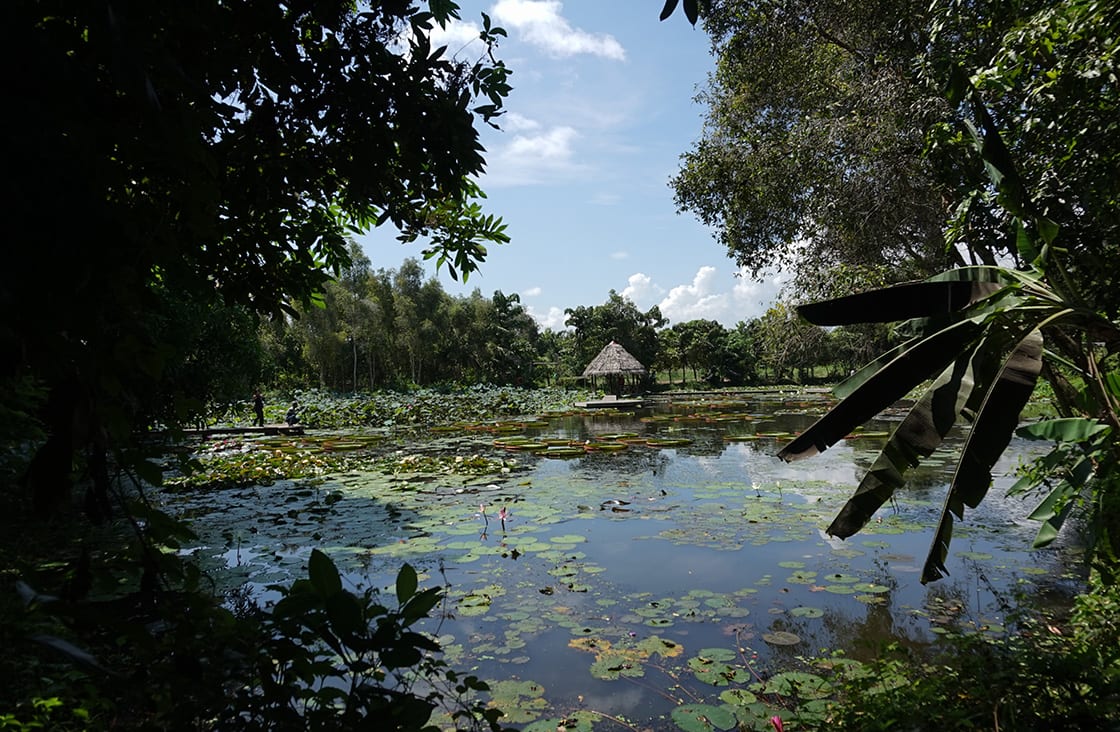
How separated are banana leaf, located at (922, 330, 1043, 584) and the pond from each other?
1157 mm

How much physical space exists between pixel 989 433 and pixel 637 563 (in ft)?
10.9

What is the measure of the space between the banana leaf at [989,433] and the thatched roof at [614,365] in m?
22.8

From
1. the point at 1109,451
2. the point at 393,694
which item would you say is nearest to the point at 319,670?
the point at 393,694

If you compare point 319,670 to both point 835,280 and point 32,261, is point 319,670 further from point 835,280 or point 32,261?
point 835,280

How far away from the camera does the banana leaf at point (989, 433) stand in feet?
6.90

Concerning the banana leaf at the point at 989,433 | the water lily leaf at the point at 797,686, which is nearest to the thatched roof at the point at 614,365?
the water lily leaf at the point at 797,686

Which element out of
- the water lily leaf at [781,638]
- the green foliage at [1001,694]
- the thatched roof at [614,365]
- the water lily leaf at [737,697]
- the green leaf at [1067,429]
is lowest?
the water lily leaf at [781,638]

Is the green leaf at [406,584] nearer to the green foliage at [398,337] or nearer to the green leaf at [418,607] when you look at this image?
the green leaf at [418,607]

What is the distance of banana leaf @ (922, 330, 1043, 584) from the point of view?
210cm

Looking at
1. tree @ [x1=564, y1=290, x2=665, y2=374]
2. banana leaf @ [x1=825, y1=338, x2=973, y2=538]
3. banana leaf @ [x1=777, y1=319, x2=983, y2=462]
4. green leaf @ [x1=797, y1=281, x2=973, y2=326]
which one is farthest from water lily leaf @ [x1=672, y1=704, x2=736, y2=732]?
tree @ [x1=564, y1=290, x2=665, y2=374]

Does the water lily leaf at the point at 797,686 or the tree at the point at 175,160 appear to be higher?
the tree at the point at 175,160

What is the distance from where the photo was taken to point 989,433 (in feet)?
7.04

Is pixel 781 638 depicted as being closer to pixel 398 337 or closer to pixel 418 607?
pixel 418 607

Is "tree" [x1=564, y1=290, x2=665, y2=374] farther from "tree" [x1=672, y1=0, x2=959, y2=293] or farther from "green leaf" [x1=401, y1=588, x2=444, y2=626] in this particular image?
"green leaf" [x1=401, y1=588, x2=444, y2=626]
